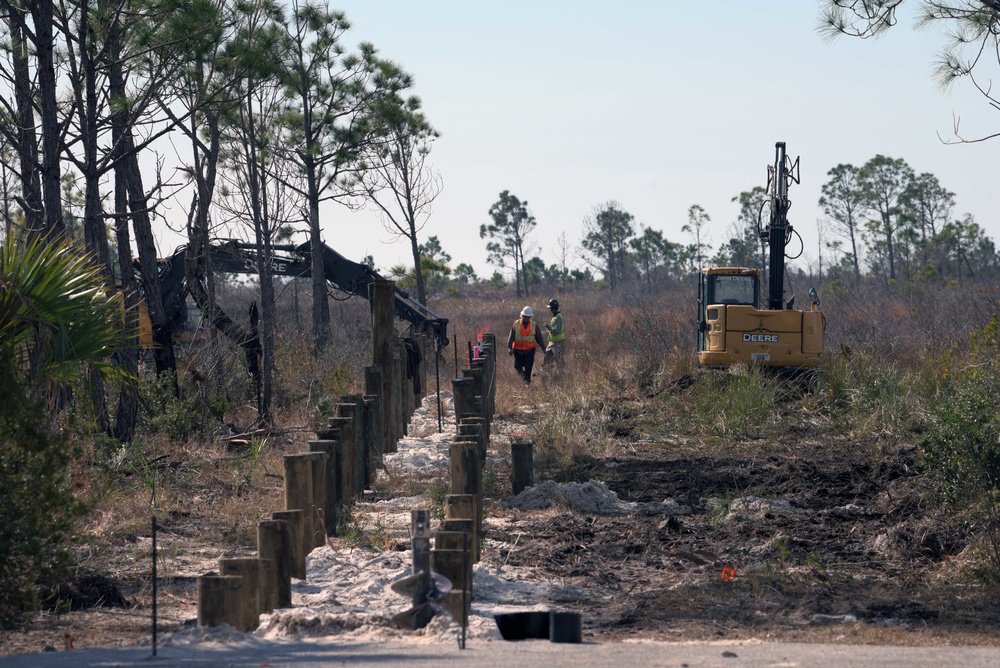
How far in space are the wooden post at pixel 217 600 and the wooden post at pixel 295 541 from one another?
1.01 meters

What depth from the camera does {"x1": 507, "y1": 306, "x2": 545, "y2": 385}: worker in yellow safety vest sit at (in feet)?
69.4

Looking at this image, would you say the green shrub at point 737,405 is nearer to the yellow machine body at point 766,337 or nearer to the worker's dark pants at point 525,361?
the yellow machine body at point 766,337

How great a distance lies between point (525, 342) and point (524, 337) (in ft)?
0.28

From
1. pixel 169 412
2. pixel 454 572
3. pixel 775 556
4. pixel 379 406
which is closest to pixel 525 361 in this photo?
pixel 169 412

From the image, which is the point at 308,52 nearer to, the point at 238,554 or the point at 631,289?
the point at 238,554

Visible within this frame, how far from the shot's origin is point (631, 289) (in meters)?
54.0

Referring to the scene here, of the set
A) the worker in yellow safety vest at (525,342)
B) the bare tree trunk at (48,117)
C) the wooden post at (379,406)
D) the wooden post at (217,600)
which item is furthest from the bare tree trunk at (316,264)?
the wooden post at (217,600)

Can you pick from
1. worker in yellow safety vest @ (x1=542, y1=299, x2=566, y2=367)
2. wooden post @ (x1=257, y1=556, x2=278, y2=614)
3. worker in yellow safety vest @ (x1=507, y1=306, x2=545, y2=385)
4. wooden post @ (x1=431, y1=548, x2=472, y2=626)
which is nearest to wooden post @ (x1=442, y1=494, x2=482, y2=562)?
wooden post @ (x1=431, y1=548, x2=472, y2=626)

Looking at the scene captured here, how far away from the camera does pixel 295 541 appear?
24.6 ft

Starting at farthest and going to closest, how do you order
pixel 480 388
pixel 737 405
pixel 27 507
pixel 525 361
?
pixel 525 361 < pixel 737 405 < pixel 480 388 < pixel 27 507

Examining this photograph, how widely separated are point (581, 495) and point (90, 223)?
571 cm

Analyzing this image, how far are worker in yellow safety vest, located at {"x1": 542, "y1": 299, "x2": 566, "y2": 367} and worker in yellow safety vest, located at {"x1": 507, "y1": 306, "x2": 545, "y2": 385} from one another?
1.87ft

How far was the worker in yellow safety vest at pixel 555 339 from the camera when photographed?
22094 millimetres

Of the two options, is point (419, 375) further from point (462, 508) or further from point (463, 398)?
point (462, 508)
